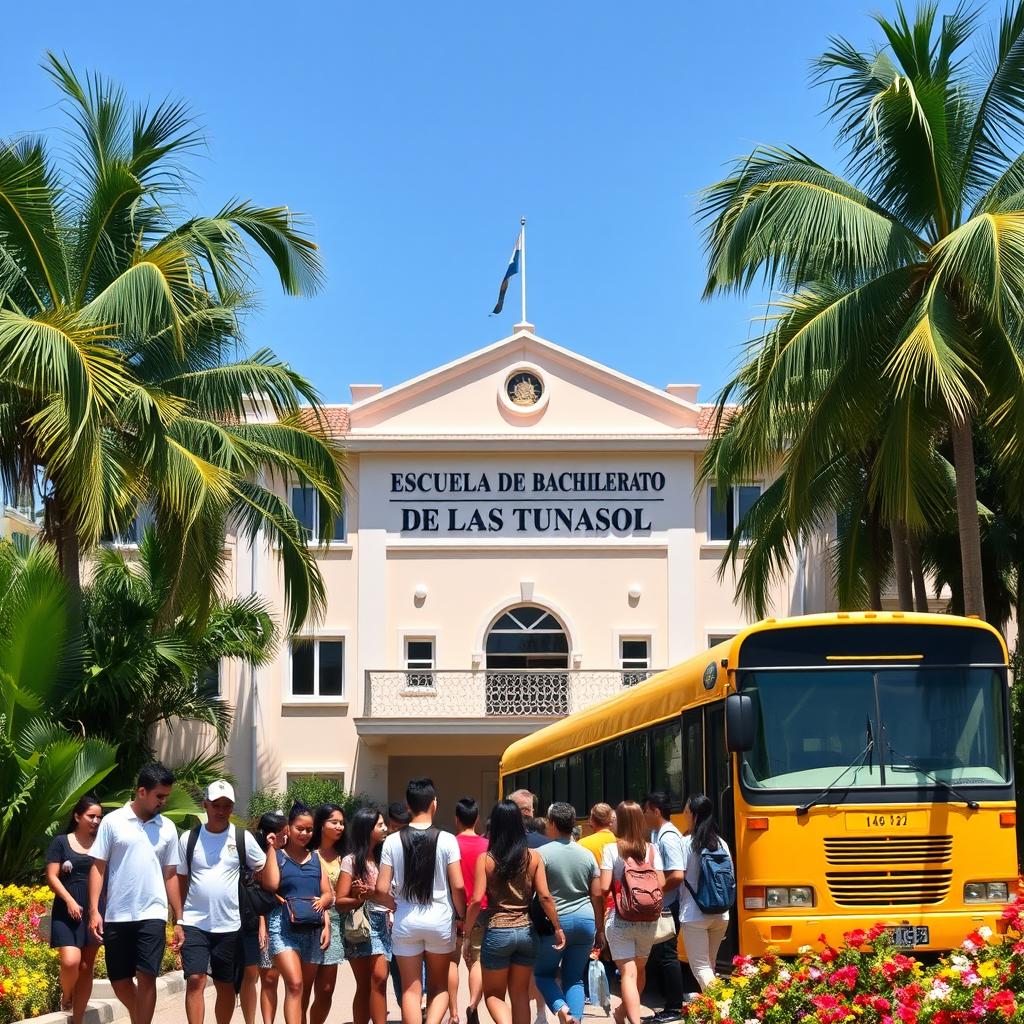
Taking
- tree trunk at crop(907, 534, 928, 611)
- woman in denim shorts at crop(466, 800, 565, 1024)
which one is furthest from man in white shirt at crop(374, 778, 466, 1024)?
tree trunk at crop(907, 534, 928, 611)

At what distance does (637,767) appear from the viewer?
1614cm

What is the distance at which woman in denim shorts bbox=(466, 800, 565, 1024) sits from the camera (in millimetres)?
9812

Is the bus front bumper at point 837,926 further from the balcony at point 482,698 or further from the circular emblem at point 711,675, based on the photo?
the balcony at point 482,698

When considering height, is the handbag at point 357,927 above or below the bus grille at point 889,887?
below

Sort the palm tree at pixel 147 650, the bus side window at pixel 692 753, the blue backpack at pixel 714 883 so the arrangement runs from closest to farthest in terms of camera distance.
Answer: the blue backpack at pixel 714 883 → the bus side window at pixel 692 753 → the palm tree at pixel 147 650

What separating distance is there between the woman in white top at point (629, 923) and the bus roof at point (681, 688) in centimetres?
225

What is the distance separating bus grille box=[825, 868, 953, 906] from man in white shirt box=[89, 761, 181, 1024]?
201 inches

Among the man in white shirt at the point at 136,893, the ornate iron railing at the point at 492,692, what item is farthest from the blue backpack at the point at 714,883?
the ornate iron railing at the point at 492,692

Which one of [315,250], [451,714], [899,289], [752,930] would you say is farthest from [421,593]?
[752,930]

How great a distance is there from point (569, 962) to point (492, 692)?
23.5 meters

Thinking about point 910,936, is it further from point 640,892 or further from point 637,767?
point 637,767

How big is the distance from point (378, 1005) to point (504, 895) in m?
1.86

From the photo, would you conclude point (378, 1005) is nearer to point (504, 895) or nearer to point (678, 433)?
point (504, 895)

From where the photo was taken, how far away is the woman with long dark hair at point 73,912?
435 inches
